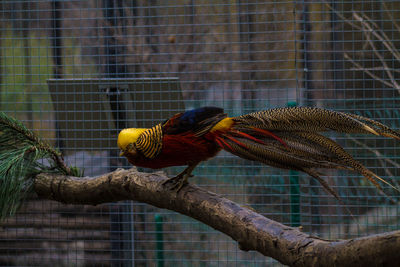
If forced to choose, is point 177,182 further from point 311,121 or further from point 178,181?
point 311,121

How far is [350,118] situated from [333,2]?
1516mm

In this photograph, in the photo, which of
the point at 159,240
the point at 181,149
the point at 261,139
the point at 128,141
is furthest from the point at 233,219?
the point at 159,240

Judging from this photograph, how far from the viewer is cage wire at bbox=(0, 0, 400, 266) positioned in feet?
8.34

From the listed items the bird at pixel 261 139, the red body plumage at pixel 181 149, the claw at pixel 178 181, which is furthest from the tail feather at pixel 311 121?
the claw at pixel 178 181

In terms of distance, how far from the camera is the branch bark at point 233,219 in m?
0.99

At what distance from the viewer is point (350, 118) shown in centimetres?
124

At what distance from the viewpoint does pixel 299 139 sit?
1377 millimetres

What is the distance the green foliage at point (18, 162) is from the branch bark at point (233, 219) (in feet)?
0.21

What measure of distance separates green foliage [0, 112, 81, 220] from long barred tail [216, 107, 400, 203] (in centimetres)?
95

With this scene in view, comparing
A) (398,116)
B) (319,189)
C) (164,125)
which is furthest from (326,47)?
(164,125)

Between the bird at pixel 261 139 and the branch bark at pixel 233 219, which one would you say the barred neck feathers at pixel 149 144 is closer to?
the bird at pixel 261 139

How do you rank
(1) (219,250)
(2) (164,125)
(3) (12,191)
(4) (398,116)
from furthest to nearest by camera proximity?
(1) (219,250), (4) (398,116), (3) (12,191), (2) (164,125)

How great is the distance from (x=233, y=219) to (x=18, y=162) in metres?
1.02

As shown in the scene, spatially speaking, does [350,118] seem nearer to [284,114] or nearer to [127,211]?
[284,114]
